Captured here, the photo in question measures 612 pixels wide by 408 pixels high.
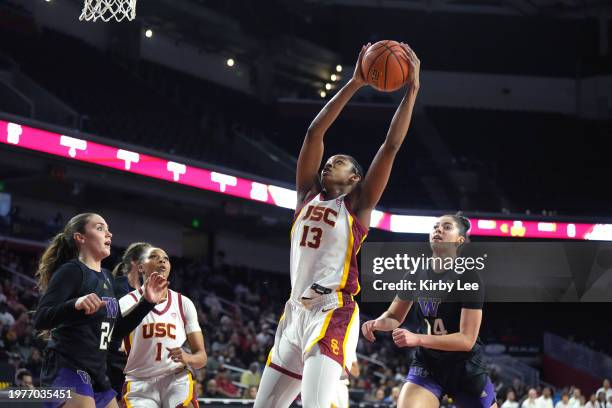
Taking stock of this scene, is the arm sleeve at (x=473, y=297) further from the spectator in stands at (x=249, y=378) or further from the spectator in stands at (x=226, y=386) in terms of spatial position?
the spectator in stands at (x=249, y=378)

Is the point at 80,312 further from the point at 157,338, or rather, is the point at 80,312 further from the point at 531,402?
the point at 531,402

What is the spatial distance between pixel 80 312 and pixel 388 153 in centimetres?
206

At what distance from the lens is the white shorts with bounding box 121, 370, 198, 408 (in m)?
6.64

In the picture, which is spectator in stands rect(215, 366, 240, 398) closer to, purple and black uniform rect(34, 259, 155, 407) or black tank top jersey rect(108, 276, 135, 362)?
black tank top jersey rect(108, 276, 135, 362)

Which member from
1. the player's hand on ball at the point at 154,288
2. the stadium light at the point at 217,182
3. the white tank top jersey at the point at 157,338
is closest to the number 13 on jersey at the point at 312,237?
the player's hand on ball at the point at 154,288

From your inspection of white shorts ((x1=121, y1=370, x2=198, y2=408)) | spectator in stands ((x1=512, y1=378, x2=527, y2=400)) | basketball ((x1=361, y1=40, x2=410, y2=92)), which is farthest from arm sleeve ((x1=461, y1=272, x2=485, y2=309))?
spectator in stands ((x1=512, y1=378, x2=527, y2=400))

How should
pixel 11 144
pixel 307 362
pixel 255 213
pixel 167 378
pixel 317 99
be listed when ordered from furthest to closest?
pixel 317 99, pixel 255 213, pixel 11 144, pixel 167 378, pixel 307 362

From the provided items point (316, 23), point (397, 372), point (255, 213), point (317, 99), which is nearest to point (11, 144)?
point (255, 213)

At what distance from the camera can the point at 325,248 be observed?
527cm

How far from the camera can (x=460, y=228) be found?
6117 mm

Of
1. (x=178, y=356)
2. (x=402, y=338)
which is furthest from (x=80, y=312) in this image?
(x=402, y=338)

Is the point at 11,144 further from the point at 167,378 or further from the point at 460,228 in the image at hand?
the point at 460,228

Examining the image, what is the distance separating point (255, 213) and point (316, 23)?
11.9 meters

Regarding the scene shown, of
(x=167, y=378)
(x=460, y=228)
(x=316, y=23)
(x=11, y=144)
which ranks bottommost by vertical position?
(x=167, y=378)
